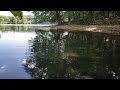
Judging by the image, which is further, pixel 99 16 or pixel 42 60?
pixel 99 16
